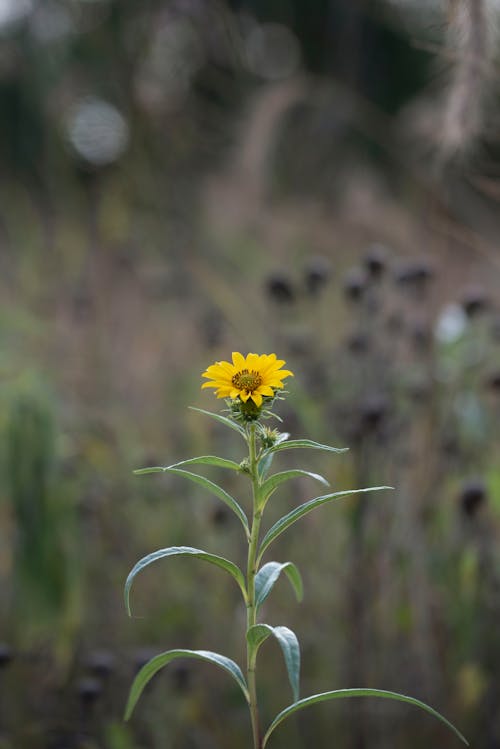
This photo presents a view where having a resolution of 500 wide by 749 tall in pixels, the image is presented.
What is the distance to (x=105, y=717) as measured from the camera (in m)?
1.40

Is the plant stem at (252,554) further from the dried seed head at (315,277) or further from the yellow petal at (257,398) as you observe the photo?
the dried seed head at (315,277)

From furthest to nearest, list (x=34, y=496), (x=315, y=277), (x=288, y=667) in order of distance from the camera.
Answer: (x=315, y=277)
(x=34, y=496)
(x=288, y=667)

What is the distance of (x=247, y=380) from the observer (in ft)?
1.90

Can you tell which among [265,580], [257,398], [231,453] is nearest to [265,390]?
[257,398]

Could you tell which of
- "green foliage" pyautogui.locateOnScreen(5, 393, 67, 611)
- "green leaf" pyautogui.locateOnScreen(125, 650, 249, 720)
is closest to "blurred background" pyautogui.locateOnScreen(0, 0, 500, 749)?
"green foliage" pyautogui.locateOnScreen(5, 393, 67, 611)

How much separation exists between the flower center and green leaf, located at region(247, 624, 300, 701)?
142mm

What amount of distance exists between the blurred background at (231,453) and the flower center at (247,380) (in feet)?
1.76

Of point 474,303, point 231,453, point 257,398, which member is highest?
point 474,303

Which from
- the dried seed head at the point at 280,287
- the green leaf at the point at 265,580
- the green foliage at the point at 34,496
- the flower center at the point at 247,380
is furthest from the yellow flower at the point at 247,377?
the dried seed head at the point at 280,287

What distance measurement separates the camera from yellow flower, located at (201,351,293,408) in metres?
0.58

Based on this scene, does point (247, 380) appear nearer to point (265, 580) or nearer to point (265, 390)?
point (265, 390)

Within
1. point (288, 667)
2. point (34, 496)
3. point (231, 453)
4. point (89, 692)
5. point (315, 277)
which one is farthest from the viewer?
point (231, 453)

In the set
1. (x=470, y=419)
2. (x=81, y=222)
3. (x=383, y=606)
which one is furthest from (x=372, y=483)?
(x=81, y=222)

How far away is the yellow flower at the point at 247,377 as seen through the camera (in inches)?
22.6
